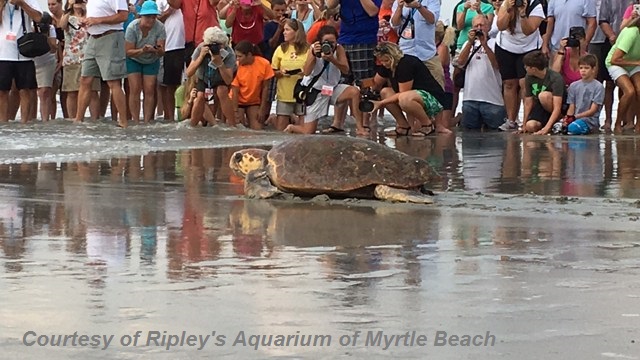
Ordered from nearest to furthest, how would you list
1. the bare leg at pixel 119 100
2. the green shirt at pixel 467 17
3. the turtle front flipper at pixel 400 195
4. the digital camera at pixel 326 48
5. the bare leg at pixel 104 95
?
the turtle front flipper at pixel 400 195 < the digital camera at pixel 326 48 < the bare leg at pixel 119 100 < the green shirt at pixel 467 17 < the bare leg at pixel 104 95

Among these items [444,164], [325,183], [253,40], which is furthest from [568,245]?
[253,40]

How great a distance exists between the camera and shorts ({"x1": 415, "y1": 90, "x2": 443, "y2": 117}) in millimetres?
13938

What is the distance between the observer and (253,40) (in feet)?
52.5

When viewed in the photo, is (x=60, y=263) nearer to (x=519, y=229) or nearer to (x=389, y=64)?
(x=519, y=229)

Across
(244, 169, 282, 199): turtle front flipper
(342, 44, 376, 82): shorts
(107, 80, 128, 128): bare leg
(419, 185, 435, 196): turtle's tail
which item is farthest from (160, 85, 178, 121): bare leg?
(419, 185, 435, 196): turtle's tail

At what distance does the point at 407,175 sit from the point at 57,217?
210 centimetres

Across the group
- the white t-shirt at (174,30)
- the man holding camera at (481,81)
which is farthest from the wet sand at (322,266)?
the white t-shirt at (174,30)

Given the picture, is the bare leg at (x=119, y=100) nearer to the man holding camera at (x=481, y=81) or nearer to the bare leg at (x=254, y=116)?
the bare leg at (x=254, y=116)

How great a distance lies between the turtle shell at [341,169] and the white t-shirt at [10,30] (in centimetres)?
799

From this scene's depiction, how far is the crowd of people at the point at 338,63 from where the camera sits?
14.2 metres

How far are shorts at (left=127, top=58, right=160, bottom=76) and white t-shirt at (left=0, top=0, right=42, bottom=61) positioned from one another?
125 cm

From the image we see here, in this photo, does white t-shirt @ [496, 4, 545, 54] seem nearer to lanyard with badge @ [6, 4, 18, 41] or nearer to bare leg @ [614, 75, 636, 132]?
bare leg @ [614, 75, 636, 132]

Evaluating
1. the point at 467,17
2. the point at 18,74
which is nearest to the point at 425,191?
the point at 467,17

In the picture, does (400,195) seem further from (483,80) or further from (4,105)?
(4,105)
